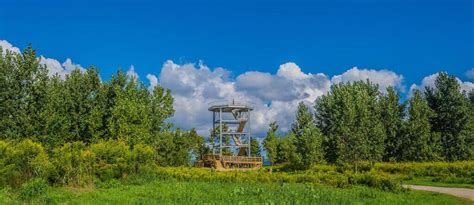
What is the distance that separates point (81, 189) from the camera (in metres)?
18.5

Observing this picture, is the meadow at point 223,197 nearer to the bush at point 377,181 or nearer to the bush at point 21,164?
the bush at point 377,181

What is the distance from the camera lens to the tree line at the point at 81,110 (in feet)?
95.3

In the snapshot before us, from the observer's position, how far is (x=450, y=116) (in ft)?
125

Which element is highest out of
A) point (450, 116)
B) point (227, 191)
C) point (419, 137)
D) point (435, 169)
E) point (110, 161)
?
point (450, 116)

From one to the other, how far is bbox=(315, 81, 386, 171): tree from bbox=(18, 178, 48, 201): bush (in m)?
20.1

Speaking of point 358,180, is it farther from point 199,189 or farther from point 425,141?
point 425,141

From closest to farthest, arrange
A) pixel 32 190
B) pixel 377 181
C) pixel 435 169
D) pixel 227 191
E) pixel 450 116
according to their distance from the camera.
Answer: pixel 32 190 < pixel 227 191 < pixel 377 181 < pixel 435 169 < pixel 450 116

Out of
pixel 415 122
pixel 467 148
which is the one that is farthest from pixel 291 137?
pixel 467 148

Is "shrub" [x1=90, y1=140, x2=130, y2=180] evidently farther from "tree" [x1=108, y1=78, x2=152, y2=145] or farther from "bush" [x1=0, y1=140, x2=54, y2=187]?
"tree" [x1=108, y1=78, x2=152, y2=145]

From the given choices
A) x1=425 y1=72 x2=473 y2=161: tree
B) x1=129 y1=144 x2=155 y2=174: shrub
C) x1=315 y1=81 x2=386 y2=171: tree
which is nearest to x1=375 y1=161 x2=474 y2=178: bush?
x1=315 y1=81 x2=386 y2=171: tree

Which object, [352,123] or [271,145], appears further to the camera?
[271,145]

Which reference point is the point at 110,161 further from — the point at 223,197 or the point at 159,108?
the point at 159,108

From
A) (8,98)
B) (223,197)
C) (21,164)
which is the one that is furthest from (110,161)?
(8,98)

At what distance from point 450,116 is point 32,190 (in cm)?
3399
